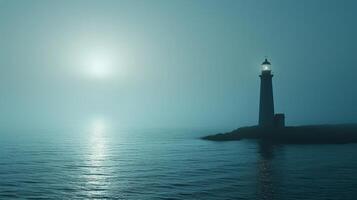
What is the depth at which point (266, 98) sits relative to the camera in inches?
3253

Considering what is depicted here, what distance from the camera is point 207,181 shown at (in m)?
38.4

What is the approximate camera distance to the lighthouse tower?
82.8 metres

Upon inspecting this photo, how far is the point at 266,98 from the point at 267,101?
1.98ft

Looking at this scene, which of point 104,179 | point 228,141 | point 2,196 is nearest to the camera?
point 2,196

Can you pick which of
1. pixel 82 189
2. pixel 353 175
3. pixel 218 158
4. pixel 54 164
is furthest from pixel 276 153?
pixel 82 189

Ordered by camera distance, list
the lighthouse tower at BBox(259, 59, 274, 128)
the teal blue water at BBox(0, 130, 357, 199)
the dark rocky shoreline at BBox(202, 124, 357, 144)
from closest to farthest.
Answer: the teal blue water at BBox(0, 130, 357, 199), the dark rocky shoreline at BBox(202, 124, 357, 144), the lighthouse tower at BBox(259, 59, 274, 128)

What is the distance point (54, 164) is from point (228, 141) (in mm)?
45130

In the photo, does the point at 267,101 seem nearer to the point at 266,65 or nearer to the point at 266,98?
the point at 266,98

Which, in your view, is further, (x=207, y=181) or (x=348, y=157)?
(x=348, y=157)

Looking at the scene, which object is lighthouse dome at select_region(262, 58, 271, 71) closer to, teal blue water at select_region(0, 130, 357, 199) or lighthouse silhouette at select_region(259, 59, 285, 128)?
lighthouse silhouette at select_region(259, 59, 285, 128)

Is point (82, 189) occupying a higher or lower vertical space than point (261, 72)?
lower

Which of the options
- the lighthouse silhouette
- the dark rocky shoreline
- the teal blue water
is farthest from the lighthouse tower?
the teal blue water

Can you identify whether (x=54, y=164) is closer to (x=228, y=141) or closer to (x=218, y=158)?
(x=218, y=158)

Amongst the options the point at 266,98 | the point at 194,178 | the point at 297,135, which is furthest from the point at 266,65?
the point at 194,178
